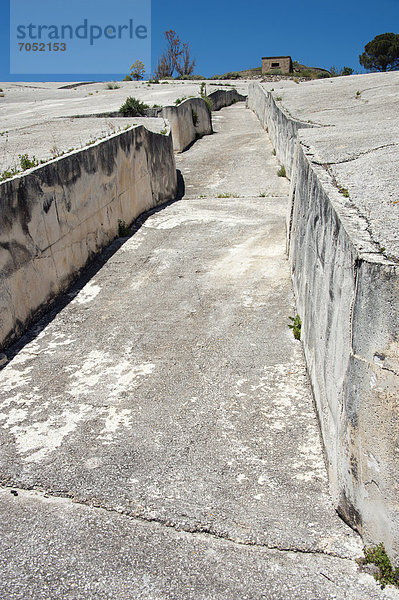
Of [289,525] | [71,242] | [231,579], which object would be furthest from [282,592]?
[71,242]

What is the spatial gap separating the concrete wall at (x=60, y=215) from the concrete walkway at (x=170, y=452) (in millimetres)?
425

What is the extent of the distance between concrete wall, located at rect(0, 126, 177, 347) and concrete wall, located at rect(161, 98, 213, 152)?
6.63 meters

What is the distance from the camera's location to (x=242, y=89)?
115ft

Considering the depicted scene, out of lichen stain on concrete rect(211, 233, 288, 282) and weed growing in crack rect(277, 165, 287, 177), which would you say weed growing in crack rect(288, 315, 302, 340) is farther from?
weed growing in crack rect(277, 165, 287, 177)

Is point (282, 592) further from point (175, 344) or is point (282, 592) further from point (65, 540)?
point (175, 344)

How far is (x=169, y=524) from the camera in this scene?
3516 millimetres

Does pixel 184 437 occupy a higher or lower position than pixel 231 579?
higher

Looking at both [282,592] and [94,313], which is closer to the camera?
[282,592]

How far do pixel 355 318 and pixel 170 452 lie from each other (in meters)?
1.94

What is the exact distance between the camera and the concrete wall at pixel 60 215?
6039 millimetres

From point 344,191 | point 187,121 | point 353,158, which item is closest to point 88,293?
point 353,158

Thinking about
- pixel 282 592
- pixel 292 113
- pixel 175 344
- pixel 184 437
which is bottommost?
pixel 282 592

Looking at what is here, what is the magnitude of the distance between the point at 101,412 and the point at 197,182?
10356 mm

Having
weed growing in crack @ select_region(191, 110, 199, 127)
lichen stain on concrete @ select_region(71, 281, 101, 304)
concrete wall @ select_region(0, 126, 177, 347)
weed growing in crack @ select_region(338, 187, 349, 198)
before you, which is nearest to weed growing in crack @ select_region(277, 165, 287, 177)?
concrete wall @ select_region(0, 126, 177, 347)
